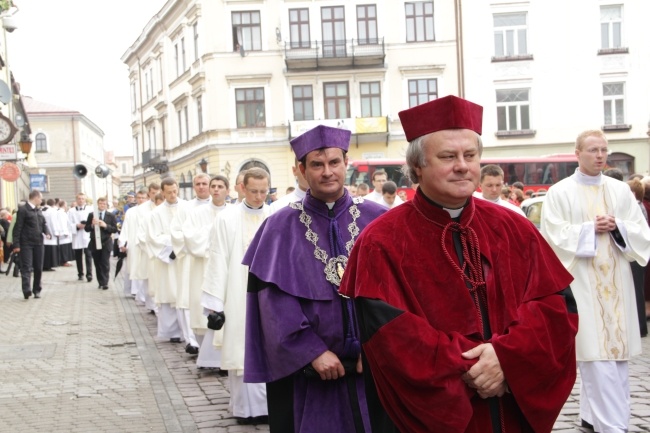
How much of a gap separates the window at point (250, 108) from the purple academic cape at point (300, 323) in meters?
39.0

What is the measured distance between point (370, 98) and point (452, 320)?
40453mm

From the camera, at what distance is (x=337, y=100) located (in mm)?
43219

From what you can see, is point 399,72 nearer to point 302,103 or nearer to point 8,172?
point 302,103

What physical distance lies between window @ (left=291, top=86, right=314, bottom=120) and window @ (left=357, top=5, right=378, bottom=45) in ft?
11.7

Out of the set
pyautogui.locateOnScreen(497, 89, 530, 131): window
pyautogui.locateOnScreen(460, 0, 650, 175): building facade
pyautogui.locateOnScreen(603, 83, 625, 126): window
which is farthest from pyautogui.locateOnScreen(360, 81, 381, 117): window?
pyautogui.locateOnScreen(603, 83, 625, 126): window

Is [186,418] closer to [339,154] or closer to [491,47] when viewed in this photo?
[339,154]

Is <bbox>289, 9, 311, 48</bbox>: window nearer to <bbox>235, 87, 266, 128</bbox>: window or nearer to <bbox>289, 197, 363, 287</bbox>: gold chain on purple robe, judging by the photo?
<bbox>235, 87, 266, 128</bbox>: window

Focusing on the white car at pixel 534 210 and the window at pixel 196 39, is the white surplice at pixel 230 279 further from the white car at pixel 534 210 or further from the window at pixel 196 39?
the window at pixel 196 39

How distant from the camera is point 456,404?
3076mm

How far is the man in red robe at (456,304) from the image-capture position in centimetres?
310

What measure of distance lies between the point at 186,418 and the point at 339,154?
356cm

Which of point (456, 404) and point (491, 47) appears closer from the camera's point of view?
point (456, 404)

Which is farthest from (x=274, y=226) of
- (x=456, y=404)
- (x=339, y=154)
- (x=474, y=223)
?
(x=456, y=404)

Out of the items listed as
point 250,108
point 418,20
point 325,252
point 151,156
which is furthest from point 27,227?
point 151,156
